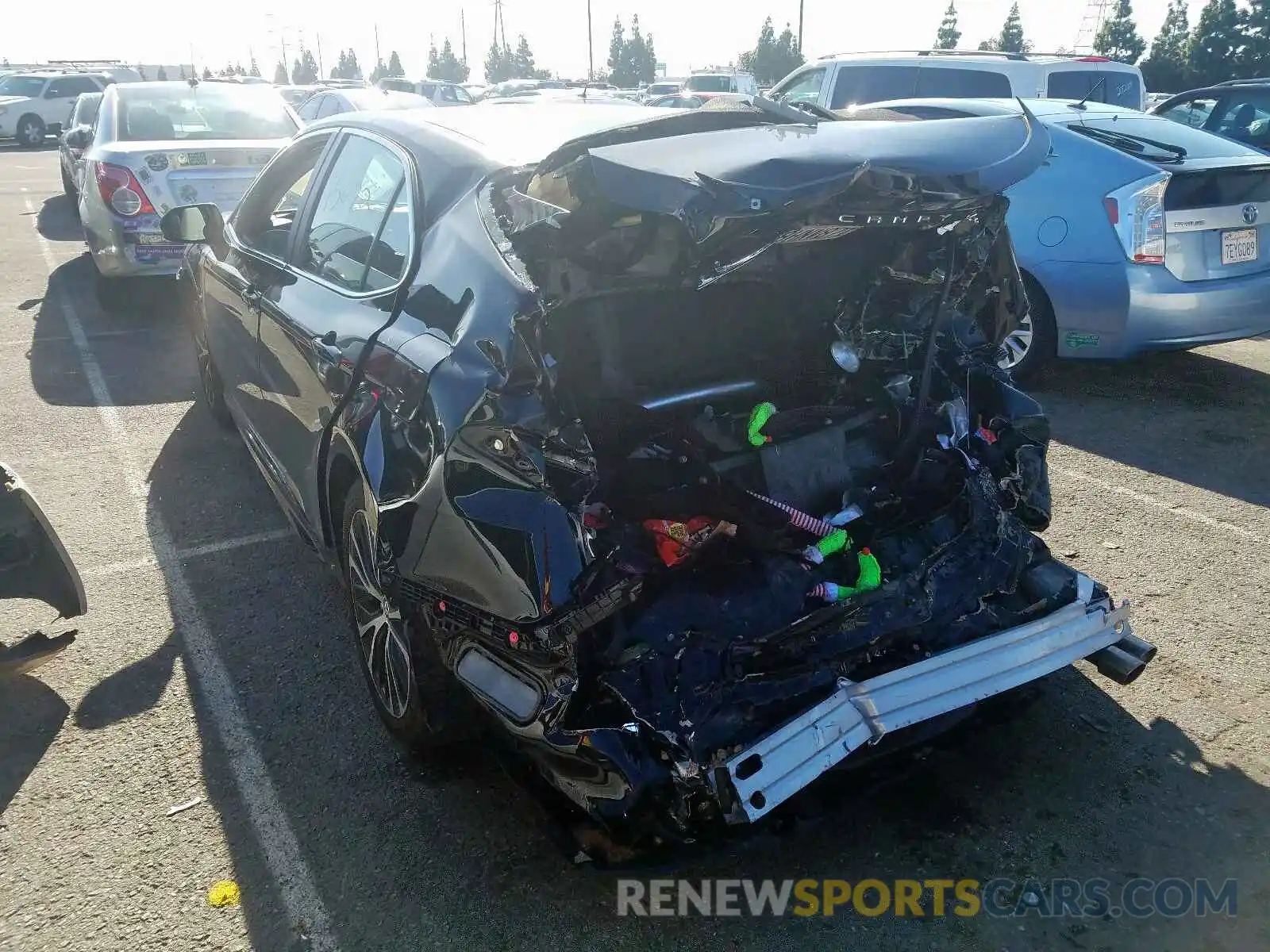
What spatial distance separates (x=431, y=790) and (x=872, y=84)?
8683 millimetres

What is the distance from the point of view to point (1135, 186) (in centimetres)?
555

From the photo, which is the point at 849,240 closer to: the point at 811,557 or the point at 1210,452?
the point at 811,557

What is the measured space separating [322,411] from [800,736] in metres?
1.83

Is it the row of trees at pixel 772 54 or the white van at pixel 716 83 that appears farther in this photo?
the row of trees at pixel 772 54

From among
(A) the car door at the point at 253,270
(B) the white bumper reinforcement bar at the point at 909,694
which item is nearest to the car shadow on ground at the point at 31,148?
(A) the car door at the point at 253,270

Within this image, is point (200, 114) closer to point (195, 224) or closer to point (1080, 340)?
point (195, 224)

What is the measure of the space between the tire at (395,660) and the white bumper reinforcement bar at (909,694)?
949 millimetres

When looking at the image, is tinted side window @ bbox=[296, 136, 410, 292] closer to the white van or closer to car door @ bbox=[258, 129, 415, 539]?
car door @ bbox=[258, 129, 415, 539]

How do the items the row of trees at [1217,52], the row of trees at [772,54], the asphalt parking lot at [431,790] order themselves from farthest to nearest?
the row of trees at [772,54]
the row of trees at [1217,52]
the asphalt parking lot at [431,790]

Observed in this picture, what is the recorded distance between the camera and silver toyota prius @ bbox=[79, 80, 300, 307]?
732 cm

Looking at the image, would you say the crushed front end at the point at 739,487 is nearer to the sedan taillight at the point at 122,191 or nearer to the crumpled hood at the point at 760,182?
the crumpled hood at the point at 760,182

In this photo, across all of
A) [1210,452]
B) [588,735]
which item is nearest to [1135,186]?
[1210,452]

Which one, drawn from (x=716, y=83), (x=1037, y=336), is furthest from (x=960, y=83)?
(x=716, y=83)

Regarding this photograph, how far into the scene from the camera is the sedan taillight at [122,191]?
7281mm
